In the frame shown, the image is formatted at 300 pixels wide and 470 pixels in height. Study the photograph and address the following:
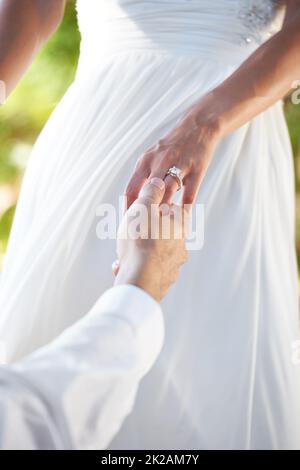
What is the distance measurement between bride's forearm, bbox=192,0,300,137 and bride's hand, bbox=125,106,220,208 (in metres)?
0.01

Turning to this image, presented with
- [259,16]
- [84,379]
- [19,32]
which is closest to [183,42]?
[259,16]

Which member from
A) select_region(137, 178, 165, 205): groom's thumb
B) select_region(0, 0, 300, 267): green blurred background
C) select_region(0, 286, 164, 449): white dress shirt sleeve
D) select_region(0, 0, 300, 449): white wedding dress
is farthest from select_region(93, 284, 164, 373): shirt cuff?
select_region(0, 0, 300, 267): green blurred background

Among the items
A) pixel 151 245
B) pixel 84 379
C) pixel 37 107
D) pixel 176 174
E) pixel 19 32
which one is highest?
pixel 37 107

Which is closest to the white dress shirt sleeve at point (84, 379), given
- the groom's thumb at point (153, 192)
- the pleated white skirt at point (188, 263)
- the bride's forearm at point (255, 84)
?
the groom's thumb at point (153, 192)

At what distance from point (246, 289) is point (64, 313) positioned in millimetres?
221

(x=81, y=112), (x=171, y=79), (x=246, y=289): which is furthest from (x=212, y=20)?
(x=246, y=289)

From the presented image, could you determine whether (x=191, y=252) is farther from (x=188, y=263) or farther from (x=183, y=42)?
(x=183, y=42)

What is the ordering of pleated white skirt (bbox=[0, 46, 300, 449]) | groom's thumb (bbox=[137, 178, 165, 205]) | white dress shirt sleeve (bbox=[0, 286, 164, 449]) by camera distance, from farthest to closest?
pleated white skirt (bbox=[0, 46, 300, 449]) < groom's thumb (bbox=[137, 178, 165, 205]) < white dress shirt sleeve (bbox=[0, 286, 164, 449])

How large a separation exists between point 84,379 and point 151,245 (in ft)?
0.54

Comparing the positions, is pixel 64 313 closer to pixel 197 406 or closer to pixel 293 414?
pixel 197 406

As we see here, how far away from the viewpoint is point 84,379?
0.48 meters

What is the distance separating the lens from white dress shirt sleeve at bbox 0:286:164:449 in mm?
461

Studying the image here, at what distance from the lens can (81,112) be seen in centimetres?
99

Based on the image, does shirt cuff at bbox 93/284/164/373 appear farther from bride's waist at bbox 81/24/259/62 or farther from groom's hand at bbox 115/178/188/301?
bride's waist at bbox 81/24/259/62
